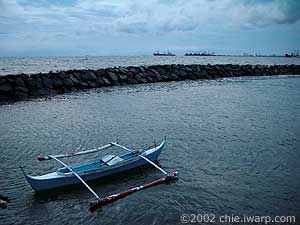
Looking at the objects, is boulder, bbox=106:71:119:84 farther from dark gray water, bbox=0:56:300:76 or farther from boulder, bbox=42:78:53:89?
dark gray water, bbox=0:56:300:76

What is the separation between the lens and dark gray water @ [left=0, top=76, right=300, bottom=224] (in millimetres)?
9219

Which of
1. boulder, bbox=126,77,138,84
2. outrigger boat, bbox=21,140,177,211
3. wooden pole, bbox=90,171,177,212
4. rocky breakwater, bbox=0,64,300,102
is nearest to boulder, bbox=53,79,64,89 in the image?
rocky breakwater, bbox=0,64,300,102

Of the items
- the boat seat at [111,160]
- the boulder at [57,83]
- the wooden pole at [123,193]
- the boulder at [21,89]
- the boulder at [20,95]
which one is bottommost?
the wooden pole at [123,193]

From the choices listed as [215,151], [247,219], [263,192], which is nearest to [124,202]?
[247,219]

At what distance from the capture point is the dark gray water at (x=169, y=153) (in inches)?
363

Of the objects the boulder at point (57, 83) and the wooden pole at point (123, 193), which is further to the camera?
the boulder at point (57, 83)

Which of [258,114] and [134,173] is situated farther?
[258,114]

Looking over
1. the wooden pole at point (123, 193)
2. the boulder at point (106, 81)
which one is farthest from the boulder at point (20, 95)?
the wooden pole at point (123, 193)

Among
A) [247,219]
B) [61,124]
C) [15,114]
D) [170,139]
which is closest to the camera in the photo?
[247,219]

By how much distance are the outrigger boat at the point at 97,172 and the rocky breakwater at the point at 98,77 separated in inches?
782

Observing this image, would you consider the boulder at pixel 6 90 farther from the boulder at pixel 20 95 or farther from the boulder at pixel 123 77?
the boulder at pixel 123 77

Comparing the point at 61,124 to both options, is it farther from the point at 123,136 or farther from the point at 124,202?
the point at 124,202

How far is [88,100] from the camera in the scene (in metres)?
28.4

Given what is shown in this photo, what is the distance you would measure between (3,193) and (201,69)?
46.0 metres
